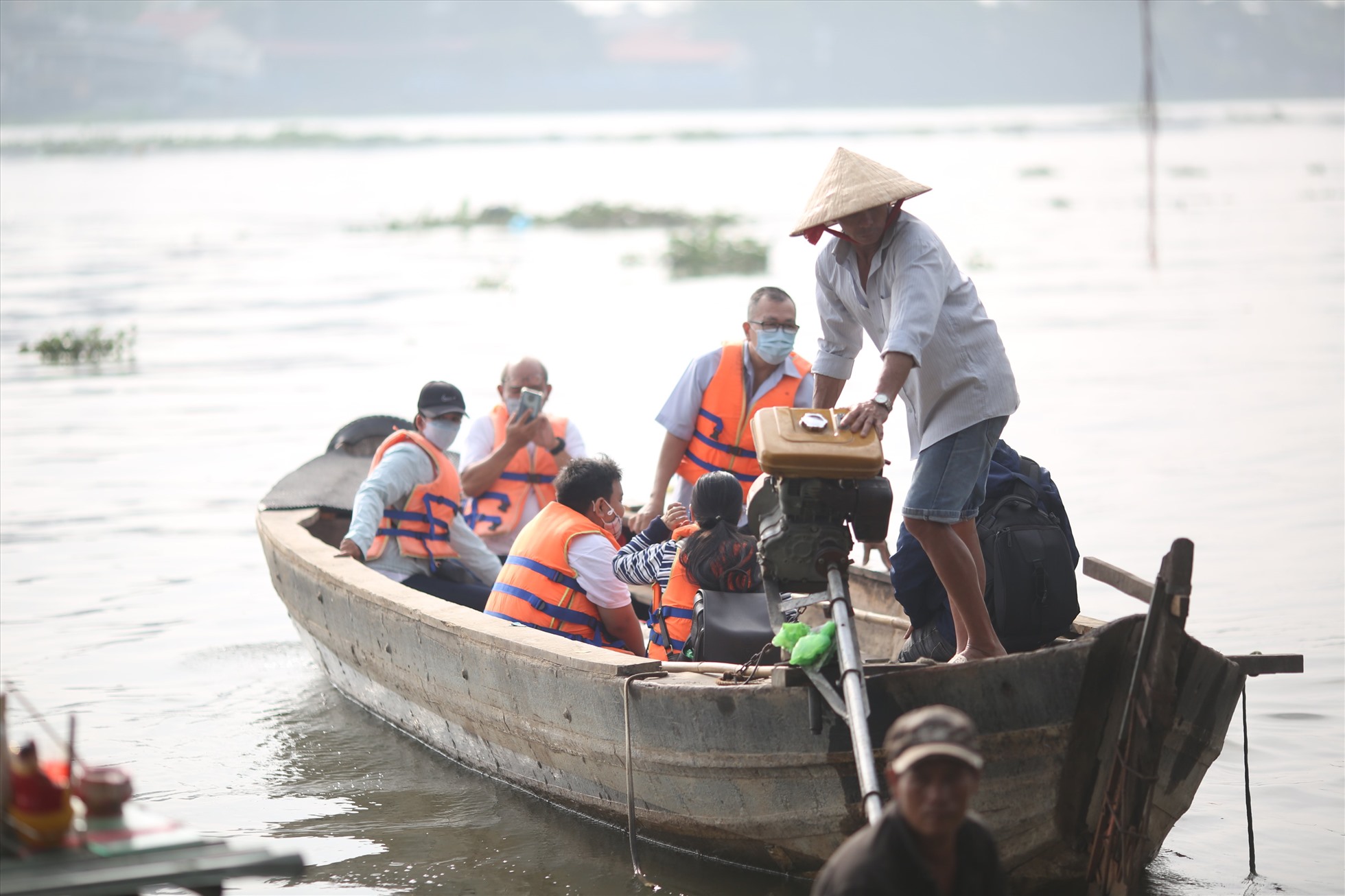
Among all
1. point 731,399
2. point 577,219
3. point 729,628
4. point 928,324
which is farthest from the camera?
point 577,219

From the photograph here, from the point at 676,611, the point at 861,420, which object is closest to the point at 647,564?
the point at 676,611

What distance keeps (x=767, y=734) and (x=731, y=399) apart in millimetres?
2120

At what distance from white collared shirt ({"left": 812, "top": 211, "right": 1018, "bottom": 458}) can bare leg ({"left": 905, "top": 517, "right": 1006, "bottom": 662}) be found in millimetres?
269

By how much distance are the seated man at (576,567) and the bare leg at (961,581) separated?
125cm

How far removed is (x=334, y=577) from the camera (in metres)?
6.30

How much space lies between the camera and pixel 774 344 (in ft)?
20.3

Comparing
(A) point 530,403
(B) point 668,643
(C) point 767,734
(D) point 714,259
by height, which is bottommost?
(C) point 767,734

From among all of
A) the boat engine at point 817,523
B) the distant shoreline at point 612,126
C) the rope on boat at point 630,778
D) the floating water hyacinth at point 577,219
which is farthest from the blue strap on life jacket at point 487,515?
the distant shoreline at point 612,126

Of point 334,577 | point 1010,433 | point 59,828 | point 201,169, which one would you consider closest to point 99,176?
point 201,169

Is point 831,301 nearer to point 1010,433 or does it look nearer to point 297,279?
point 1010,433

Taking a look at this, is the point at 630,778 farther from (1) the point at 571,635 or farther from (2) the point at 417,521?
(2) the point at 417,521

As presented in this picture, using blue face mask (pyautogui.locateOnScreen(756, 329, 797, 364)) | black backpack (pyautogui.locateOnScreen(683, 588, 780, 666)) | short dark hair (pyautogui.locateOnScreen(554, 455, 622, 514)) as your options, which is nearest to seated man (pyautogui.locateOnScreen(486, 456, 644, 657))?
short dark hair (pyautogui.locateOnScreen(554, 455, 622, 514))

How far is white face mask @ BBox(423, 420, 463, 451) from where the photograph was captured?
6.46 m

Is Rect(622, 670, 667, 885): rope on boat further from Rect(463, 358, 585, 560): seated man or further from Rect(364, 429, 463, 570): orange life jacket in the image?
Rect(463, 358, 585, 560): seated man
